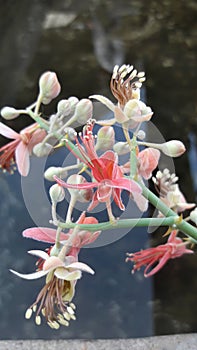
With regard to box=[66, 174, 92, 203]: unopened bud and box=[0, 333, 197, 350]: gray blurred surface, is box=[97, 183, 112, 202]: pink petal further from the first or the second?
box=[0, 333, 197, 350]: gray blurred surface

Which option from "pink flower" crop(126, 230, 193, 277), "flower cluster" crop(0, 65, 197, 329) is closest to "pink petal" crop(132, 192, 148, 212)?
"flower cluster" crop(0, 65, 197, 329)

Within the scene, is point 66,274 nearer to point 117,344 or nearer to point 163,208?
point 163,208

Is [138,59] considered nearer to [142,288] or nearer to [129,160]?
[142,288]

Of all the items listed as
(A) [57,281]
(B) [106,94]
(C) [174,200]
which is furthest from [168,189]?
(B) [106,94]

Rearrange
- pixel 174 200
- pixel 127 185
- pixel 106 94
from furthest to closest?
pixel 106 94
pixel 174 200
pixel 127 185

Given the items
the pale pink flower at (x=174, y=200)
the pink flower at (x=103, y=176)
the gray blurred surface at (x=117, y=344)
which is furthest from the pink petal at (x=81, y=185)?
the gray blurred surface at (x=117, y=344)

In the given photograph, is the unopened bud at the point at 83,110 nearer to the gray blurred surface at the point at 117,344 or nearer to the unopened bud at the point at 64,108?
the unopened bud at the point at 64,108
